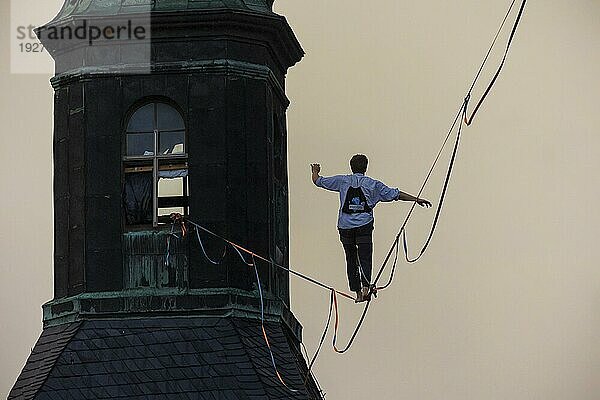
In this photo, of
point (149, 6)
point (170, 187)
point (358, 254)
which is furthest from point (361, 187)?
point (149, 6)

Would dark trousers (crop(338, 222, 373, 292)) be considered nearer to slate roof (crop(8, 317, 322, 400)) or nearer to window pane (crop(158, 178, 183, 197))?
slate roof (crop(8, 317, 322, 400))

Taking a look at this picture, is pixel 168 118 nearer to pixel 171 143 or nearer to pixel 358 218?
pixel 171 143

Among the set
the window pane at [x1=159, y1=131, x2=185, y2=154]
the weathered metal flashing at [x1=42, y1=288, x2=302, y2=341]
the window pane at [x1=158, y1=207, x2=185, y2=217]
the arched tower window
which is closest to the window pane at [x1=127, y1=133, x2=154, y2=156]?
the arched tower window

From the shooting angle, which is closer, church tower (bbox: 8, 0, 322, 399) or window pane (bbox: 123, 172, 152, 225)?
church tower (bbox: 8, 0, 322, 399)

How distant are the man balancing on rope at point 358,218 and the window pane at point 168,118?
5.07 metres

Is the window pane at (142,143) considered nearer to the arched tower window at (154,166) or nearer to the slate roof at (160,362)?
the arched tower window at (154,166)

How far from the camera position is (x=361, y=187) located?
4162 centimetres

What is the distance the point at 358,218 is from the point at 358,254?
50 centimetres

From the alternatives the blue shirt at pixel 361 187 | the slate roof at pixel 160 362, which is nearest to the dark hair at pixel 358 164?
the blue shirt at pixel 361 187

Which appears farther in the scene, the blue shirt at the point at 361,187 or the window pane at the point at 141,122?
the window pane at the point at 141,122

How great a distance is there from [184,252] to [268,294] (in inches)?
57.7

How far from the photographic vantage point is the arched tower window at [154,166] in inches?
1817

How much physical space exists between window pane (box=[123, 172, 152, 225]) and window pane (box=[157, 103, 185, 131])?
30.0 inches

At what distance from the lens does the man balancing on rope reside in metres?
41.3
